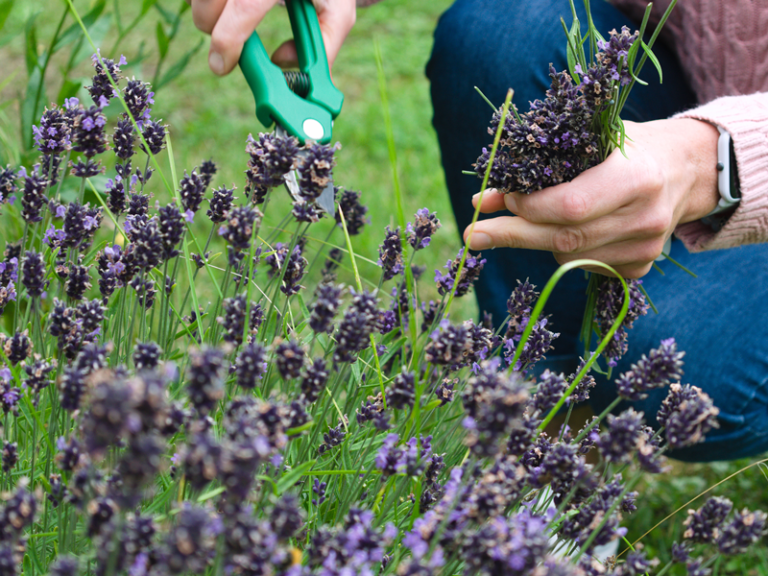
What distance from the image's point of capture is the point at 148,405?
1.48ft

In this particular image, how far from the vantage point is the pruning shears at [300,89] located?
44.3 inches

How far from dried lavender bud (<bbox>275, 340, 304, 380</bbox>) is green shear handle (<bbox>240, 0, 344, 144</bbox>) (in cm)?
52

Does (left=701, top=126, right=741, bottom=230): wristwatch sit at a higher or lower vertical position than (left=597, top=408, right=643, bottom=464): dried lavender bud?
higher

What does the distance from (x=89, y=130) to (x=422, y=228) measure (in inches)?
20.0

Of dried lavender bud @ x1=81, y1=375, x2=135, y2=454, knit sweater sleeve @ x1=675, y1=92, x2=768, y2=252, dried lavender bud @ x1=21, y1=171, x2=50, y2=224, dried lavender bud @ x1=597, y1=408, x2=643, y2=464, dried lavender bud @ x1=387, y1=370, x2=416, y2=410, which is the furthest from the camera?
knit sweater sleeve @ x1=675, y1=92, x2=768, y2=252

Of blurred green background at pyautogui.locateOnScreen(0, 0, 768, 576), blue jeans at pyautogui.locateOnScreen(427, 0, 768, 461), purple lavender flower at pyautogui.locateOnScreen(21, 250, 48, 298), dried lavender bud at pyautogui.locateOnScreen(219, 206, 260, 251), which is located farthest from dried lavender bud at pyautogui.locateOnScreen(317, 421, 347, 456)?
blurred green background at pyautogui.locateOnScreen(0, 0, 768, 576)

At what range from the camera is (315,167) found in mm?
794

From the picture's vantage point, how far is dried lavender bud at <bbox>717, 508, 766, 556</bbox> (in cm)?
69

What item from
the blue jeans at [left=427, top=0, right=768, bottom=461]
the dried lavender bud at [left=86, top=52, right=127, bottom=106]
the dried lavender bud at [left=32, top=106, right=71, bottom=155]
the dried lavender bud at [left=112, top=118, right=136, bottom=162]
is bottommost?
the blue jeans at [left=427, top=0, right=768, bottom=461]

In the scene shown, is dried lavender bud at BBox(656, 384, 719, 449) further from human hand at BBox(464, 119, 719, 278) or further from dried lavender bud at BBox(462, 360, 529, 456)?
human hand at BBox(464, 119, 719, 278)

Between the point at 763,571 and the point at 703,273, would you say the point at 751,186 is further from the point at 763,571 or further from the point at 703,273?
the point at 763,571

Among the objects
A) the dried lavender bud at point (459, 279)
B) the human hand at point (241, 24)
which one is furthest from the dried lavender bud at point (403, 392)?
the human hand at point (241, 24)

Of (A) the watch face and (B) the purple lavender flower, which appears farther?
(A) the watch face

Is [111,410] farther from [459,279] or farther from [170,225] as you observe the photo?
[459,279]
